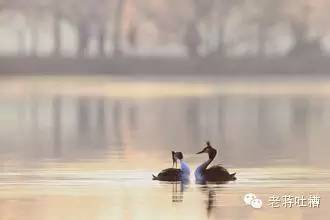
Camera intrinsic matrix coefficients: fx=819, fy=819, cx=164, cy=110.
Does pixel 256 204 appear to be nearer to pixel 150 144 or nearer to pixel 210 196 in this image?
pixel 210 196

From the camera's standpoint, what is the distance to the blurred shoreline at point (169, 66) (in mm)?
3621

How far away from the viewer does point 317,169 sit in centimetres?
252

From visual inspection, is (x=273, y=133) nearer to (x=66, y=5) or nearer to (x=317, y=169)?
(x=317, y=169)

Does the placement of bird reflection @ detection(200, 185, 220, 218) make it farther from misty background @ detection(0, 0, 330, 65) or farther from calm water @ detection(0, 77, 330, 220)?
misty background @ detection(0, 0, 330, 65)

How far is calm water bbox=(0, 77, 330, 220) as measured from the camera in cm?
218

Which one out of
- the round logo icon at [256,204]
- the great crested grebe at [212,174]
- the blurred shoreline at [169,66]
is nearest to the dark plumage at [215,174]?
the great crested grebe at [212,174]

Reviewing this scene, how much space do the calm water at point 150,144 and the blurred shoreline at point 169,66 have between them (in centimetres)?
5

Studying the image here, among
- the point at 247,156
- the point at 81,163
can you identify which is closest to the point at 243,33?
the point at 247,156

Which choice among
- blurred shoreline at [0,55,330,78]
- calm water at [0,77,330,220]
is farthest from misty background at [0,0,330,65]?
calm water at [0,77,330,220]

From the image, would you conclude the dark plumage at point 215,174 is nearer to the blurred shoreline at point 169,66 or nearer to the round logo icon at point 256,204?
the round logo icon at point 256,204

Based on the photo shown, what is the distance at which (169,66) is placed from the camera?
364cm

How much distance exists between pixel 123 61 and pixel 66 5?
1.17 ft

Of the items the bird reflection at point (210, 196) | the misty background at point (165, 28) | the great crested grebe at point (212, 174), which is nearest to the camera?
the bird reflection at point (210, 196)

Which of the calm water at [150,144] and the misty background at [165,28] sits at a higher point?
the misty background at [165,28]
